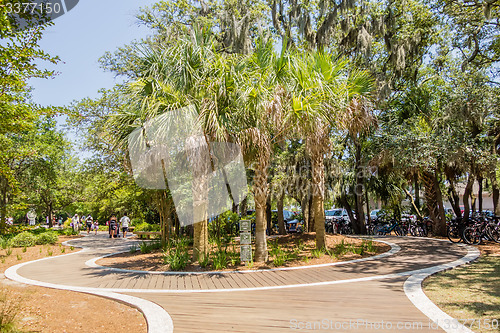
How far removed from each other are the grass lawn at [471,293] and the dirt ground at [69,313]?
434 cm

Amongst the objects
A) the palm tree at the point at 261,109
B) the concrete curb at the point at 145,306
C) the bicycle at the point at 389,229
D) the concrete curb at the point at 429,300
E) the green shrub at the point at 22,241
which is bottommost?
the bicycle at the point at 389,229

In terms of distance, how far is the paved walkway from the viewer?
4625 mm

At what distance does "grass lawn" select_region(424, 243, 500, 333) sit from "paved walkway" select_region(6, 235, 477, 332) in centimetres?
27

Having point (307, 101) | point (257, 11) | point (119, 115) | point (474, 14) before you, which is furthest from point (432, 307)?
point (257, 11)

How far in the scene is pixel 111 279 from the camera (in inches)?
→ 313

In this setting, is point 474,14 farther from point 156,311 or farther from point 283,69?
point 156,311

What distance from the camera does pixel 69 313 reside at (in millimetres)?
5062

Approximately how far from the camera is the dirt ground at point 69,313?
14.6 feet

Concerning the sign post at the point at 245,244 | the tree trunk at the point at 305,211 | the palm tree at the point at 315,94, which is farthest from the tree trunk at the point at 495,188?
the sign post at the point at 245,244

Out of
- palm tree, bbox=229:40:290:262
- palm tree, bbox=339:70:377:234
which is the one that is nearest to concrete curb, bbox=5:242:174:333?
palm tree, bbox=229:40:290:262

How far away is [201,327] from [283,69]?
274 inches

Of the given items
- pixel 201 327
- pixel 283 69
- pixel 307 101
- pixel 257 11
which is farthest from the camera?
pixel 257 11

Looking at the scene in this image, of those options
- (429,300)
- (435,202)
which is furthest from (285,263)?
(435,202)

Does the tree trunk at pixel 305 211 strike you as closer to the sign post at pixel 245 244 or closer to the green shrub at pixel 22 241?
the sign post at pixel 245 244
